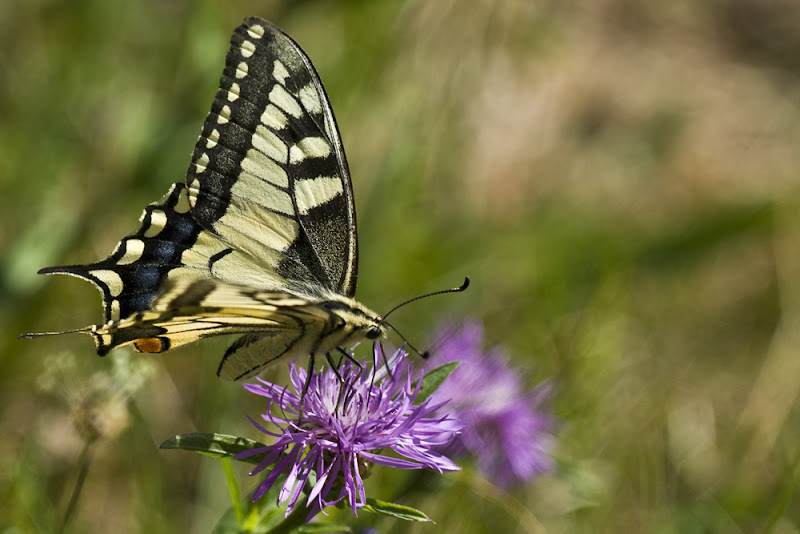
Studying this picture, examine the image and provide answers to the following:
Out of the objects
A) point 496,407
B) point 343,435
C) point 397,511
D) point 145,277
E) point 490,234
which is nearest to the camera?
point 397,511

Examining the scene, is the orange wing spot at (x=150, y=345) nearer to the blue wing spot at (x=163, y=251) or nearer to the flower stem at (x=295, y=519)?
the blue wing spot at (x=163, y=251)

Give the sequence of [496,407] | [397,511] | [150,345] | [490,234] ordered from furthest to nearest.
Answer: [490,234] < [496,407] < [150,345] < [397,511]

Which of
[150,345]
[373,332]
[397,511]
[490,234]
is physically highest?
[150,345]

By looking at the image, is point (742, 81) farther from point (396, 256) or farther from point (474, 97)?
point (396, 256)

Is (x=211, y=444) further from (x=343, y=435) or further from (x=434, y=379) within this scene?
(x=434, y=379)

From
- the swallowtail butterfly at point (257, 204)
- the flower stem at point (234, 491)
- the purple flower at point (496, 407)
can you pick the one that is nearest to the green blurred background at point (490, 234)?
the purple flower at point (496, 407)

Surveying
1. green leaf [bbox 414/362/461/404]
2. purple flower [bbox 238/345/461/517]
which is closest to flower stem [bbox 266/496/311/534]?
purple flower [bbox 238/345/461/517]

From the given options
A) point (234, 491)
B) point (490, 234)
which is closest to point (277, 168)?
point (234, 491)

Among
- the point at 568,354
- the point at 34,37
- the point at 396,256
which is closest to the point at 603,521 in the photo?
the point at 568,354
